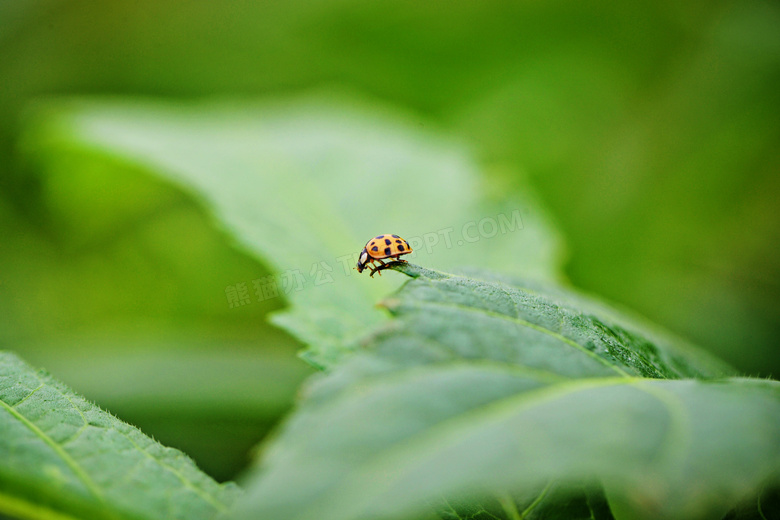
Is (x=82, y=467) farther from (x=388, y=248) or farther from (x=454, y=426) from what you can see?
(x=388, y=248)

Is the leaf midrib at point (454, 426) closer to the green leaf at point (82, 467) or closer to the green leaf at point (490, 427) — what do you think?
the green leaf at point (490, 427)

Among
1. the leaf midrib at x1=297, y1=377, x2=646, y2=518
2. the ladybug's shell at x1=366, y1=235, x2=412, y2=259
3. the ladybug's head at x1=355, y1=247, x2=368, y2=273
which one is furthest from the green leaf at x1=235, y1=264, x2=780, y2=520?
the ladybug's head at x1=355, y1=247, x2=368, y2=273

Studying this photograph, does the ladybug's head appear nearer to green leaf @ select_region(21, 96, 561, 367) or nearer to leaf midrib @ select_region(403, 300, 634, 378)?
green leaf @ select_region(21, 96, 561, 367)

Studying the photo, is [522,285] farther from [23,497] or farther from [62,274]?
[62,274]

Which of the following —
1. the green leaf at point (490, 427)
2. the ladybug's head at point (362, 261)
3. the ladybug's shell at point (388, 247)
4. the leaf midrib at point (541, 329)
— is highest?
the ladybug's head at point (362, 261)

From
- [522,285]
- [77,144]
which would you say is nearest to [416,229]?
[522,285]

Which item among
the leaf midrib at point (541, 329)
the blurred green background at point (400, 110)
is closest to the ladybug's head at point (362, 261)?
the blurred green background at point (400, 110)
